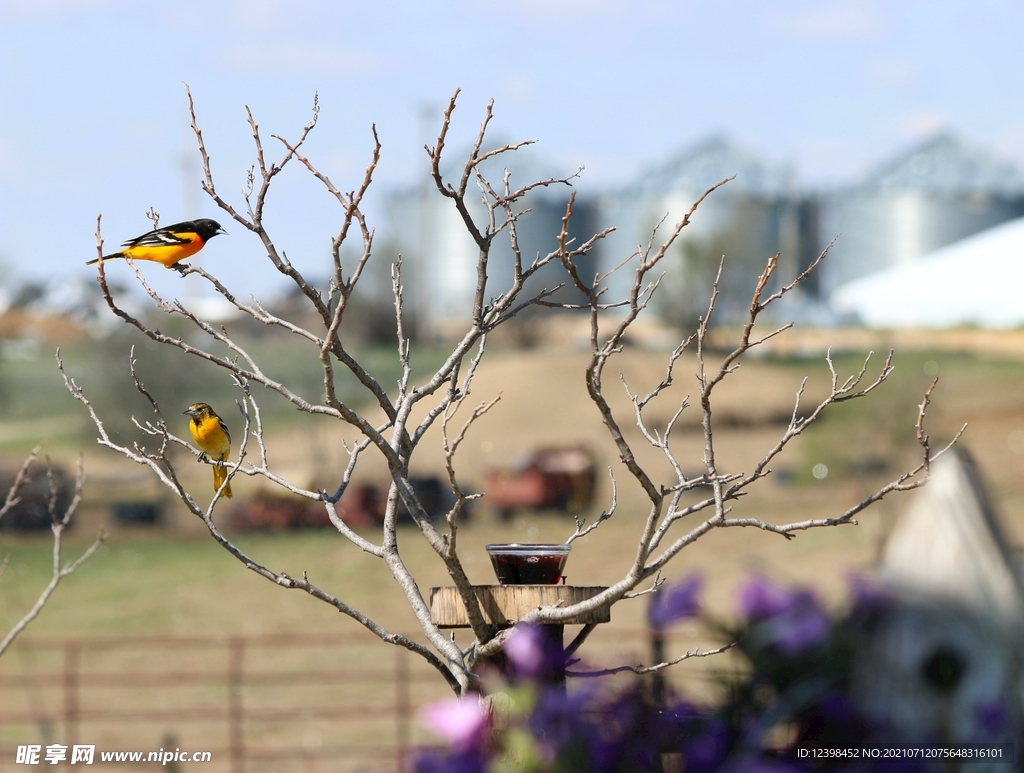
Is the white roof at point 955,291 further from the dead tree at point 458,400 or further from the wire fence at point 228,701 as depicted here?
the dead tree at point 458,400

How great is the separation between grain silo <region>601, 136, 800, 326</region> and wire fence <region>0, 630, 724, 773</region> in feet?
126

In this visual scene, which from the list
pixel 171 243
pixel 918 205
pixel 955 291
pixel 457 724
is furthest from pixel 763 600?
pixel 918 205

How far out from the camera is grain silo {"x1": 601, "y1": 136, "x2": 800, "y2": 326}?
58781 mm

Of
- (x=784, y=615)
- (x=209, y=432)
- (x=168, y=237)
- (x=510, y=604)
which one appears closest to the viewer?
(x=784, y=615)

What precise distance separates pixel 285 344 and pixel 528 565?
142 feet

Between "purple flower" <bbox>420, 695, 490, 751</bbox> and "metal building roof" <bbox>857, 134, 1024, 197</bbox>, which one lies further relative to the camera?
"metal building roof" <bbox>857, 134, 1024, 197</bbox>

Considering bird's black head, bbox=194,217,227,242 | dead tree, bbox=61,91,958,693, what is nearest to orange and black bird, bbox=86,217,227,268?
bird's black head, bbox=194,217,227,242

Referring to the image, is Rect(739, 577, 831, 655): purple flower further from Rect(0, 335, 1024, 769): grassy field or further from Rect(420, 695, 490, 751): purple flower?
Rect(0, 335, 1024, 769): grassy field

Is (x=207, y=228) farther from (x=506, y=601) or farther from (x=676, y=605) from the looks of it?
(x=676, y=605)

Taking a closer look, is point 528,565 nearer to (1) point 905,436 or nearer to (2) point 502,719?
(2) point 502,719

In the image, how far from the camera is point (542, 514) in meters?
30.5

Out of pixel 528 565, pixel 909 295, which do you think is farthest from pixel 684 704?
pixel 909 295

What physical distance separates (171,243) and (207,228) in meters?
0.22

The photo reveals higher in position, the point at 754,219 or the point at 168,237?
the point at 754,219
